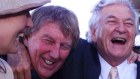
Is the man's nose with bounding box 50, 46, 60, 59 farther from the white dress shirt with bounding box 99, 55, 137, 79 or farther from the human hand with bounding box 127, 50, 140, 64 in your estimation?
the human hand with bounding box 127, 50, 140, 64

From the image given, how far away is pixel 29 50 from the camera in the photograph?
171 centimetres

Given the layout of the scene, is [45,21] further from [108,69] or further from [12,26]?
[12,26]

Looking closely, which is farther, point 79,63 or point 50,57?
point 79,63

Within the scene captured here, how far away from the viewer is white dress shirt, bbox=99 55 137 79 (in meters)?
1.94

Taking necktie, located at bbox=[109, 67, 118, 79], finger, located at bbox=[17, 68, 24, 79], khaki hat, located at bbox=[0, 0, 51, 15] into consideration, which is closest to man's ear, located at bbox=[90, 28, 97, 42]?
necktie, located at bbox=[109, 67, 118, 79]

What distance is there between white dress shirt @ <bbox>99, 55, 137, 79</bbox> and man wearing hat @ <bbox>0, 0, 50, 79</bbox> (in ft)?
3.83

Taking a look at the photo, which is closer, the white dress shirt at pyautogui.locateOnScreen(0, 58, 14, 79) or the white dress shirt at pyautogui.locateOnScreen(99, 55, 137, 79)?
the white dress shirt at pyautogui.locateOnScreen(0, 58, 14, 79)

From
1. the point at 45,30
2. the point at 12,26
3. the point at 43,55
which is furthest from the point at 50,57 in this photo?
the point at 12,26

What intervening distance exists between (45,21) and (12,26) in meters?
0.94

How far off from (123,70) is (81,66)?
286 millimetres

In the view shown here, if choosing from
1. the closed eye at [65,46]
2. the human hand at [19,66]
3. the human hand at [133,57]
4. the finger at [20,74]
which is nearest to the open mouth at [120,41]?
the human hand at [133,57]

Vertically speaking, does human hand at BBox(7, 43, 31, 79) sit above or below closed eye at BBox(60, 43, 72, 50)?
above

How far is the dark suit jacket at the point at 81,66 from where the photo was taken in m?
1.93

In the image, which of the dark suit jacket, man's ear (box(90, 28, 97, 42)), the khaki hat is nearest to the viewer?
the khaki hat
